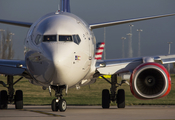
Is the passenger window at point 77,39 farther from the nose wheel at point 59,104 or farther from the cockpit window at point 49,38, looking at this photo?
the nose wheel at point 59,104

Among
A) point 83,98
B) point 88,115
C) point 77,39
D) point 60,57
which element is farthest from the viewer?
point 83,98

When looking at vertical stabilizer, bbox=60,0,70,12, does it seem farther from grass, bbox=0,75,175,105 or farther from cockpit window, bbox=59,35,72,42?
cockpit window, bbox=59,35,72,42

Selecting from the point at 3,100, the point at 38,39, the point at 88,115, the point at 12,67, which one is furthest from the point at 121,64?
the point at 3,100

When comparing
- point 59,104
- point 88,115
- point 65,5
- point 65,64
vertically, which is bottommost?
point 88,115

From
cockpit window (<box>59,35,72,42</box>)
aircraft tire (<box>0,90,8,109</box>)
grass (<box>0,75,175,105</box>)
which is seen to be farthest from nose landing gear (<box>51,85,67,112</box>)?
grass (<box>0,75,175,105</box>)

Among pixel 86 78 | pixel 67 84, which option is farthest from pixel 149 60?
pixel 67 84

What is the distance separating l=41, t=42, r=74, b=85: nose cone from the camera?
1424cm

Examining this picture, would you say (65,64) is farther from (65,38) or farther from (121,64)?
(121,64)

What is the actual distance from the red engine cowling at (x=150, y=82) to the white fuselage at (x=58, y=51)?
7.46 ft

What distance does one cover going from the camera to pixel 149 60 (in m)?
18.0

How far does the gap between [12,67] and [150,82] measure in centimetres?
652

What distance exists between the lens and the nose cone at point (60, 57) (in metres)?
14.2

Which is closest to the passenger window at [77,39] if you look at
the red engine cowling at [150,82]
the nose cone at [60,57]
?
the nose cone at [60,57]

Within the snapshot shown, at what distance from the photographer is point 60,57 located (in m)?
14.2
